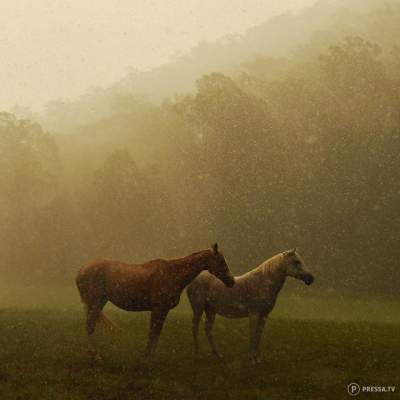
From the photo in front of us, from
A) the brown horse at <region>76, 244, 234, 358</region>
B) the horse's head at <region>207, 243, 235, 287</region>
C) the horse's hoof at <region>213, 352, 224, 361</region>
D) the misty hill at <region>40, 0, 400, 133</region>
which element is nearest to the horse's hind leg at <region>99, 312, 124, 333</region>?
the brown horse at <region>76, 244, 234, 358</region>

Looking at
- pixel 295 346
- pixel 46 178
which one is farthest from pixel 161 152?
pixel 295 346

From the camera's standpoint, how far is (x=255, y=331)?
46.2 ft

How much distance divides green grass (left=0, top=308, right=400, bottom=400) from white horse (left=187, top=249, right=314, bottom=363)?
1148 millimetres

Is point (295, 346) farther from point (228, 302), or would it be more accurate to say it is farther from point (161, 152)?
point (161, 152)

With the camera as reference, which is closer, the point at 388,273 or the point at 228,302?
the point at 228,302

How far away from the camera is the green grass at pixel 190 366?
483 inches

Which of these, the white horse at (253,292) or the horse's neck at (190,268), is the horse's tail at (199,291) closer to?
the white horse at (253,292)

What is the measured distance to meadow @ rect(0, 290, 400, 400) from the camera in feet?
40.3

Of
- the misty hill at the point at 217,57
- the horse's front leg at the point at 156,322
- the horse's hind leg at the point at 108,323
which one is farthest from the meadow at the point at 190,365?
the misty hill at the point at 217,57

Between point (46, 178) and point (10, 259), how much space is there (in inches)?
298

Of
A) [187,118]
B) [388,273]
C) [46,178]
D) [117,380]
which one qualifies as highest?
[187,118]

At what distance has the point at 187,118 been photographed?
45906 mm

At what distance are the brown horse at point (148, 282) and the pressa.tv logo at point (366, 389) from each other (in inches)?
146

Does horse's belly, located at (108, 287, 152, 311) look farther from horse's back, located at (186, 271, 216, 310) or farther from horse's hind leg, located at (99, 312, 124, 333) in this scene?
horse's back, located at (186, 271, 216, 310)
